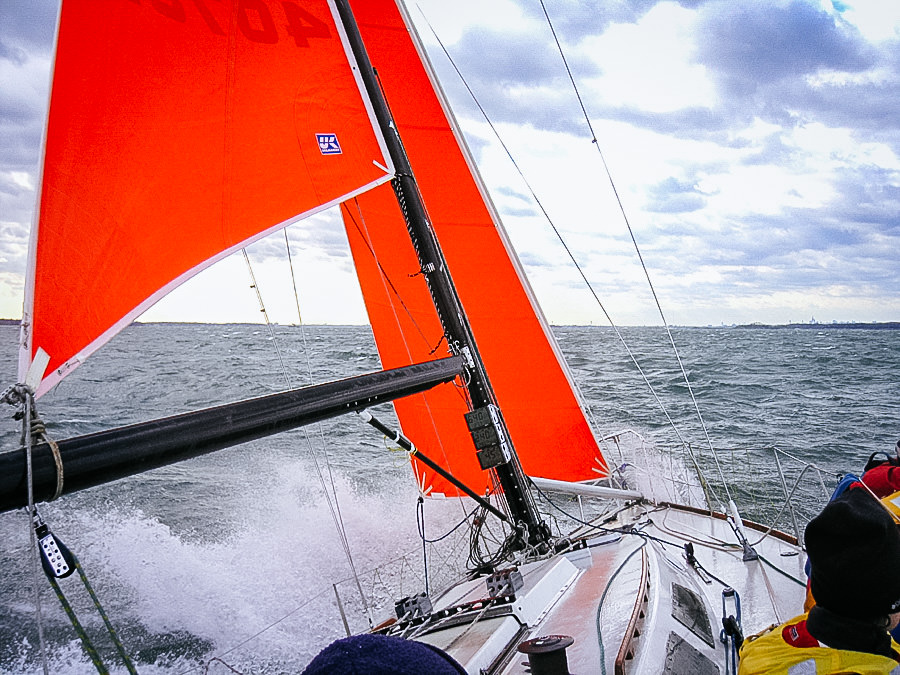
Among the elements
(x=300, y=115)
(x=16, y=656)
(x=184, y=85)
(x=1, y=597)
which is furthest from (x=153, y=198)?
(x=1, y=597)

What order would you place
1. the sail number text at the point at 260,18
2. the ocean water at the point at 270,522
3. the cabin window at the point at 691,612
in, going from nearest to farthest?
the cabin window at the point at 691,612, the sail number text at the point at 260,18, the ocean water at the point at 270,522

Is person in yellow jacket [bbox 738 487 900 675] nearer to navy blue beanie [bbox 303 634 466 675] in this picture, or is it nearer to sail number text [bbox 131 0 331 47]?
navy blue beanie [bbox 303 634 466 675]

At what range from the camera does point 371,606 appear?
5.04m

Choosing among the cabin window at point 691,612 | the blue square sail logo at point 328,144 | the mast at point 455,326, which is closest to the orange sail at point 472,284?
the mast at point 455,326

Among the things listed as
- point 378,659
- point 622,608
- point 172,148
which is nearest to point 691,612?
point 622,608

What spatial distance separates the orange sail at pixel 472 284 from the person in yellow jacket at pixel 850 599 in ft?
11.0

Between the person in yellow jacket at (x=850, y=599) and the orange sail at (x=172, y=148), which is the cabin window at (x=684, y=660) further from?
the orange sail at (x=172, y=148)

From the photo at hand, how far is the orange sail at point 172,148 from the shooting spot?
188 cm

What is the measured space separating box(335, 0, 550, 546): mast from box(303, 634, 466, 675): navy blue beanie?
104 inches

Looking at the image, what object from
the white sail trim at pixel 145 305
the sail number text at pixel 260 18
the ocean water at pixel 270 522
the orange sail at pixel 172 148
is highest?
the sail number text at pixel 260 18

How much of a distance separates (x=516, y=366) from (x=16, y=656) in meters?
4.28

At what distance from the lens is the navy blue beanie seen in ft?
2.07

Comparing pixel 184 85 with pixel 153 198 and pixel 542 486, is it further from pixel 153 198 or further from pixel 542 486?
pixel 542 486

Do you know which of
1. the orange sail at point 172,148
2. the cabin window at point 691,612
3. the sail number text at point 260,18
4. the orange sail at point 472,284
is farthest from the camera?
the orange sail at point 472,284
